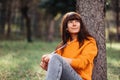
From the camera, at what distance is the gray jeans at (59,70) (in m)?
6.25

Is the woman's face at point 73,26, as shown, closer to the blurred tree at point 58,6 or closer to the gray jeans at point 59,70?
the gray jeans at point 59,70

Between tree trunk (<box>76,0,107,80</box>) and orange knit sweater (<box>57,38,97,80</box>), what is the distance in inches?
35.1

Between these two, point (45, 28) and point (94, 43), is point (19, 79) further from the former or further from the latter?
point (45, 28)

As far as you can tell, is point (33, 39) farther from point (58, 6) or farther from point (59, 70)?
point (59, 70)

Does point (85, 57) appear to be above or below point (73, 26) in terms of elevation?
below

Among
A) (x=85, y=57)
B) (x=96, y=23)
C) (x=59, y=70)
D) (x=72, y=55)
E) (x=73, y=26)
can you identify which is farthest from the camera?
(x=96, y=23)

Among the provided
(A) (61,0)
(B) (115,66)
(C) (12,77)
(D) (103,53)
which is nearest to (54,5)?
(A) (61,0)

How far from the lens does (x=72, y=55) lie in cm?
662

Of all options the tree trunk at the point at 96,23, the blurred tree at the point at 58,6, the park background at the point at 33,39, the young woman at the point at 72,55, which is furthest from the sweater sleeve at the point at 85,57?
the blurred tree at the point at 58,6

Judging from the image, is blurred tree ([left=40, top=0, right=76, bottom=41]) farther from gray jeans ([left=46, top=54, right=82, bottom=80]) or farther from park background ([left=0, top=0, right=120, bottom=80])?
gray jeans ([left=46, top=54, right=82, bottom=80])

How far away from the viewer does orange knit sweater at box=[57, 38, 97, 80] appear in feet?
21.1

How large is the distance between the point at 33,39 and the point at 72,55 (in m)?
30.9

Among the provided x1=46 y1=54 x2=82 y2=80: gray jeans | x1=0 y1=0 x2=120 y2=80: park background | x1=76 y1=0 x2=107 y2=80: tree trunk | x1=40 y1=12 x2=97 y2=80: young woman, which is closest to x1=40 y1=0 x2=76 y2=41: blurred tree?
x1=0 y1=0 x2=120 y2=80: park background

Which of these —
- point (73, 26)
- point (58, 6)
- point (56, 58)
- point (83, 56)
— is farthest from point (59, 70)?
point (58, 6)
